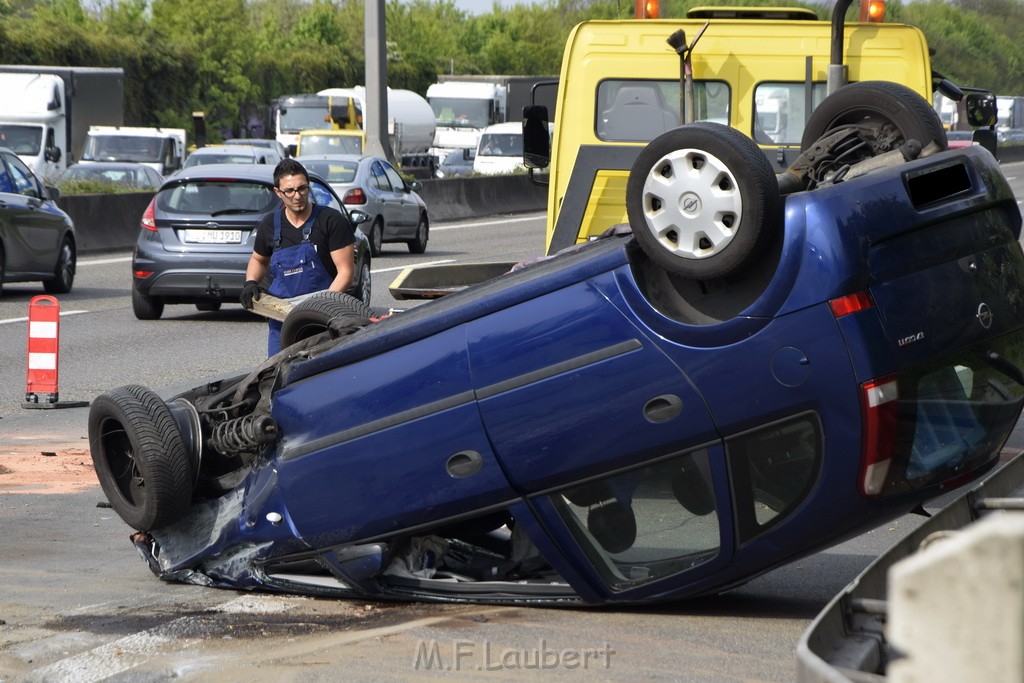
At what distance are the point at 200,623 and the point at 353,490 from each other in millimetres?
691

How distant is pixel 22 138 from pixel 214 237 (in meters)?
19.0

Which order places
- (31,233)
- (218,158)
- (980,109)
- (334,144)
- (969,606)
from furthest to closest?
(334,144)
(218,158)
(31,233)
(980,109)
(969,606)

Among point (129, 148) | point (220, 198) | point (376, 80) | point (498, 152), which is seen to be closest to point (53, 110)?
point (129, 148)

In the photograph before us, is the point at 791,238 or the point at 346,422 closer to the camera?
the point at 791,238

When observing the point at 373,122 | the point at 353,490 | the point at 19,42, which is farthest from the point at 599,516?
the point at 19,42

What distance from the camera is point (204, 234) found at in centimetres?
1599

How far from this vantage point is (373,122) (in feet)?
109

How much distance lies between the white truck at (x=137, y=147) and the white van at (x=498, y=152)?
1081 cm

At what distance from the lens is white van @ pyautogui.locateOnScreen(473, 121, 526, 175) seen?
42844 millimetres

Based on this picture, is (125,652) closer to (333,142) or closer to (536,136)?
(536,136)

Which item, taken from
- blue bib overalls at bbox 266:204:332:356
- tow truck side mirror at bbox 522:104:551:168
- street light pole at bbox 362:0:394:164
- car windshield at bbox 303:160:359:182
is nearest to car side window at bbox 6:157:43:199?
car windshield at bbox 303:160:359:182

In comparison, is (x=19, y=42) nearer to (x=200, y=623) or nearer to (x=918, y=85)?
(x=918, y=85)

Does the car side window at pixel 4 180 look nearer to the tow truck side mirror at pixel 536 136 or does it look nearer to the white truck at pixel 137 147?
the tow truck side mirror at pixel 536 136

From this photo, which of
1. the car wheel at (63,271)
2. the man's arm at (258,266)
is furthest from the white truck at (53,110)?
the man's arm at (258,266)
